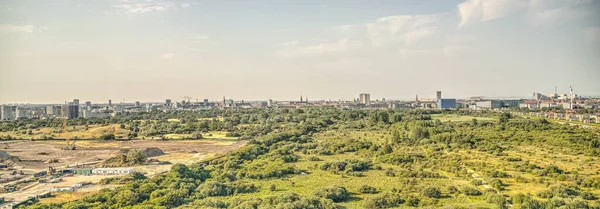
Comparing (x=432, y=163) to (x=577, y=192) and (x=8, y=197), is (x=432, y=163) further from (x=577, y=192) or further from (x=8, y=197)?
(x=8, y=197)

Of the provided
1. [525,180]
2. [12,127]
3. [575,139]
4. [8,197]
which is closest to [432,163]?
[525,180]

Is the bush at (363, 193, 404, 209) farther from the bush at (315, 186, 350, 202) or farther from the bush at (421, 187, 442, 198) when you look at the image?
the bush at (421, 187, 442, 198)

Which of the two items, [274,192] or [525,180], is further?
[525,180]

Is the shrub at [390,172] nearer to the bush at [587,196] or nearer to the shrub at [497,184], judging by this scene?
the shrub at [497,184]

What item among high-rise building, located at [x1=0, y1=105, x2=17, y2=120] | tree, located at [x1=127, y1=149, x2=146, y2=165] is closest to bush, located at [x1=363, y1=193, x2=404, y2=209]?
tree, located at [x1=127, y1=149, x2=146, y2=165]

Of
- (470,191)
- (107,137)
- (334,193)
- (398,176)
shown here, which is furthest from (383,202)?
(107,137)

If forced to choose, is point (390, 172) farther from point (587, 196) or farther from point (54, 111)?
point (54, 111)

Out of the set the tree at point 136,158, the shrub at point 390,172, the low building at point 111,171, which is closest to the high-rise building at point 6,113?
the tree at point 136,158
